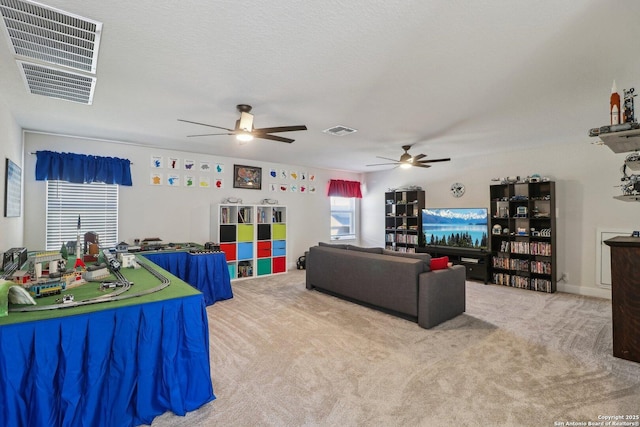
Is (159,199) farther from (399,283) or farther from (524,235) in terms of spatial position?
(524,235)

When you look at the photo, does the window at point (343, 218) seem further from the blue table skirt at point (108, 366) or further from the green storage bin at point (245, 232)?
the blue table skirt at point (108, 366)

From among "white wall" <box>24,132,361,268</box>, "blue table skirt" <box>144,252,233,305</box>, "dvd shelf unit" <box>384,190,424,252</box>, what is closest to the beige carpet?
"blue table skirt" <box>144,252,233,305</box>

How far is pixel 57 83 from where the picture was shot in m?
2.60

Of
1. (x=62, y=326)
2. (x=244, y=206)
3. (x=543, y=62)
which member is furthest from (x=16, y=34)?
(x=244, y=206)

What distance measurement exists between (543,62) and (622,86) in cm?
111

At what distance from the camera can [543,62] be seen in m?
2.31

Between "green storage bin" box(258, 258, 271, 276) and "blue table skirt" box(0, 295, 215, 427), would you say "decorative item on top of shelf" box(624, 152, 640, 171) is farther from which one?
"green storage bin" box(258, 258, 271, 276)

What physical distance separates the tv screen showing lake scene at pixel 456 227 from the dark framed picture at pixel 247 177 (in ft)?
12.2

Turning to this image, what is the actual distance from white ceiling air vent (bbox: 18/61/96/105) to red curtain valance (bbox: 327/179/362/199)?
212 inches

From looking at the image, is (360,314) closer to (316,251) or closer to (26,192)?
(316,251)

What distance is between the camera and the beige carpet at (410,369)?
1.94 metres

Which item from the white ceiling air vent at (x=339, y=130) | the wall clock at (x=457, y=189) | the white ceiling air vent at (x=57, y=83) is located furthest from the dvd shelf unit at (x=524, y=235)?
the white ceiling air vent at (x=57, y=83)

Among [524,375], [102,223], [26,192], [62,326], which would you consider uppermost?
[26,192]

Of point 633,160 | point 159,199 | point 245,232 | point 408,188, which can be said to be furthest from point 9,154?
point 408,188
